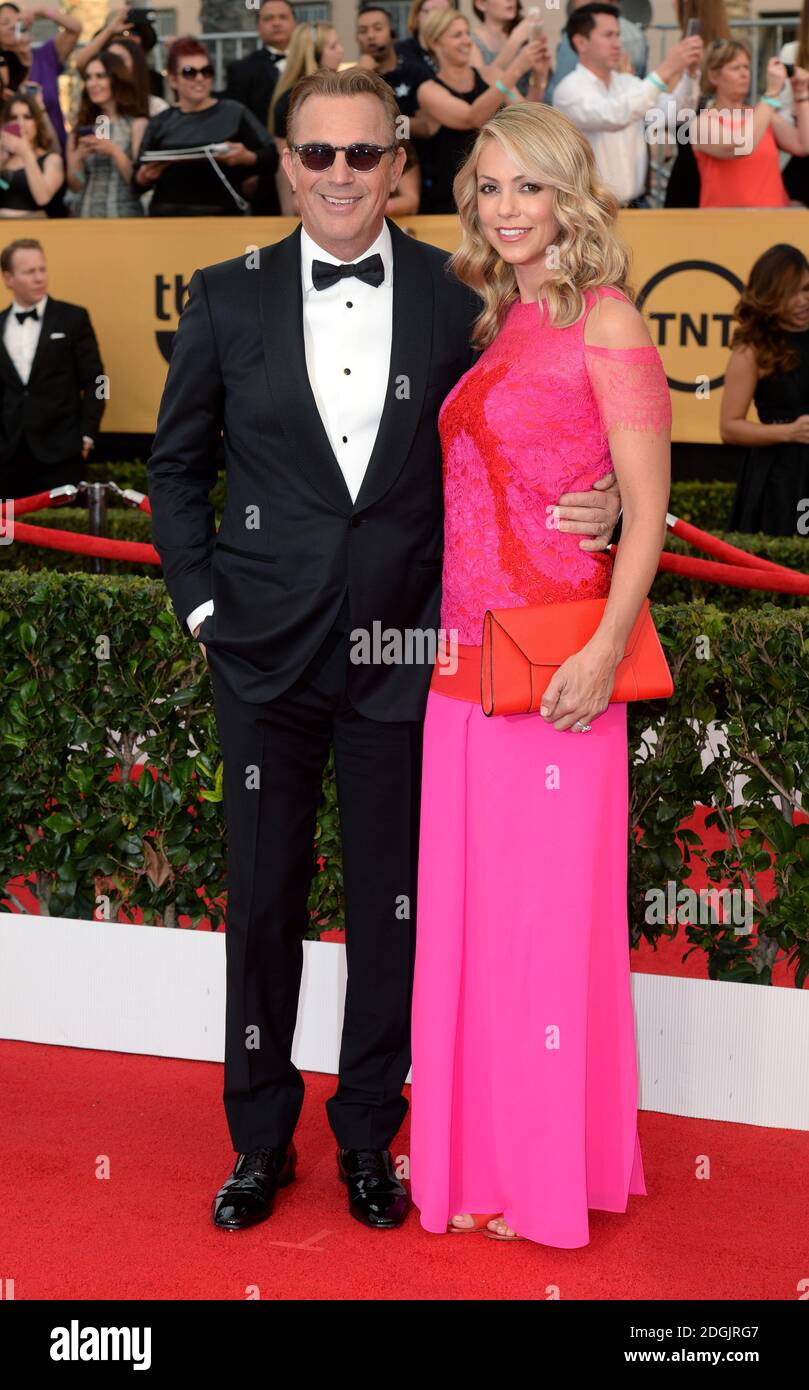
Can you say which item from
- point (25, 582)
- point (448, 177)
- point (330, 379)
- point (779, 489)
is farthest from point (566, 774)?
point (448, 177)

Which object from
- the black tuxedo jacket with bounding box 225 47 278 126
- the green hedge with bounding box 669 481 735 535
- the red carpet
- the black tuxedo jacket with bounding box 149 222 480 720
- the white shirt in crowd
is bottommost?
the red carpet

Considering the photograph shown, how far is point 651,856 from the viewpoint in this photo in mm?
4094

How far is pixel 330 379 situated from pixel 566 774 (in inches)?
36.1

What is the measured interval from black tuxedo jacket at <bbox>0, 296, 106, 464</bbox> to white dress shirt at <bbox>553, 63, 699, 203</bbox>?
312 cm

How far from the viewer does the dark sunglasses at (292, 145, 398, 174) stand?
309 cm

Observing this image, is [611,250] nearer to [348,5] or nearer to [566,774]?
[566,774]

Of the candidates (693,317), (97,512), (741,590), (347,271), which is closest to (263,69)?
(693,317)

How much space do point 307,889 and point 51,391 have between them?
267 inches

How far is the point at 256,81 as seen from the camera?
33.3 feet

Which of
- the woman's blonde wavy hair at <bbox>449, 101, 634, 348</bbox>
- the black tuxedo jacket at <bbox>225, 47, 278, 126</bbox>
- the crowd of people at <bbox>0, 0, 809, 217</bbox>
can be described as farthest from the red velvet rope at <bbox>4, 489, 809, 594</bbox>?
the black tuxedo jacket at <bbox>225, 47, 278, 126</bbox>

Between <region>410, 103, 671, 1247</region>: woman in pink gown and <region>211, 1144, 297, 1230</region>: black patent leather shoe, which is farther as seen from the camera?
<region>211, 1144, 297, 1230</region>: black patent leather shoe

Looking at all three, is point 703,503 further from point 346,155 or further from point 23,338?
point 346,155

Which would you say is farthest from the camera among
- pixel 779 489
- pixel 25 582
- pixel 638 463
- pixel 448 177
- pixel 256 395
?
pixel 448 177

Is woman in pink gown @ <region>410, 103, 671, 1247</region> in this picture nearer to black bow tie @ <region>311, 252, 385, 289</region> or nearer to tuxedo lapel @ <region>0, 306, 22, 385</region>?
black bow tie @ <region>311, 252, 385, 289</region>
